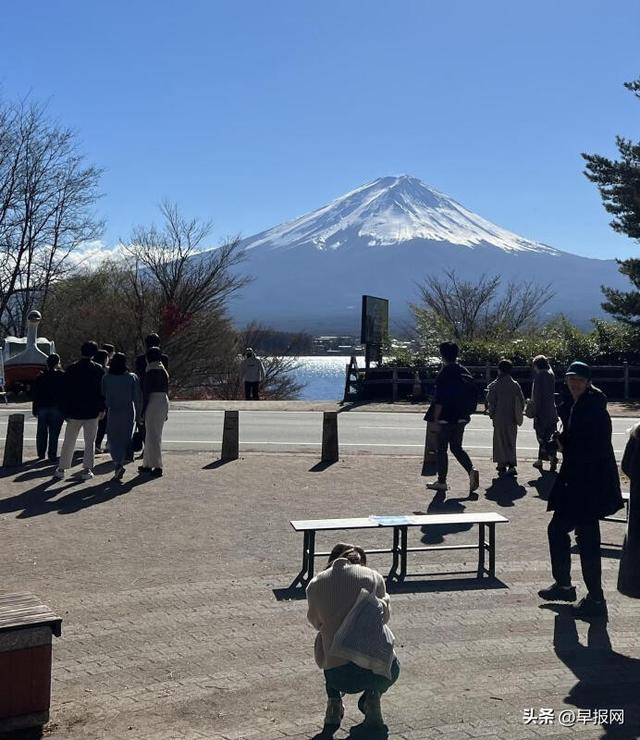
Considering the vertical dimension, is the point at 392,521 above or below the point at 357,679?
above

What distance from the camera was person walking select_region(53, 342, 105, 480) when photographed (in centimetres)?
1125

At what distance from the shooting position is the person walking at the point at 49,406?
493 inches

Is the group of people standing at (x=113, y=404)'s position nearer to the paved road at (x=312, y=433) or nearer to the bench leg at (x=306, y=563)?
the paved road at (x=312, y=433)

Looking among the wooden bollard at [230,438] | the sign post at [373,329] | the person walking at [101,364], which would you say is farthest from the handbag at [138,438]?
the sign post at [373,329]

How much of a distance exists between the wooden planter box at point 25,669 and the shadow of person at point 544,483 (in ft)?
24.1

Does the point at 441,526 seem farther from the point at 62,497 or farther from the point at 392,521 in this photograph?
the point at 62,497

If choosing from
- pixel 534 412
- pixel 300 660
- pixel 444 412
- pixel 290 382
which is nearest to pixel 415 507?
pixel 444 412

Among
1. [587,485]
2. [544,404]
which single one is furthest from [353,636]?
[544,404]

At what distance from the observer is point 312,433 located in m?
17.4

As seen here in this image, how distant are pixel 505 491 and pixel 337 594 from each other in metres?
7.16

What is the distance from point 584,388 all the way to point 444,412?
403 centimetres

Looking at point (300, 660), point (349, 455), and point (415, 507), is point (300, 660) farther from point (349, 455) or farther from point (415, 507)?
point (349, 455)

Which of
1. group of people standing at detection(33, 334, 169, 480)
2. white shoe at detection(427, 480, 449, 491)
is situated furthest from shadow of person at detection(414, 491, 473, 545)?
group of people standing at detection(33, 334, 169, 480)

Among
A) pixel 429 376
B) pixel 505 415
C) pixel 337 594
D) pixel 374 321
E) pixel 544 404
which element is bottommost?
pixel 337 594
